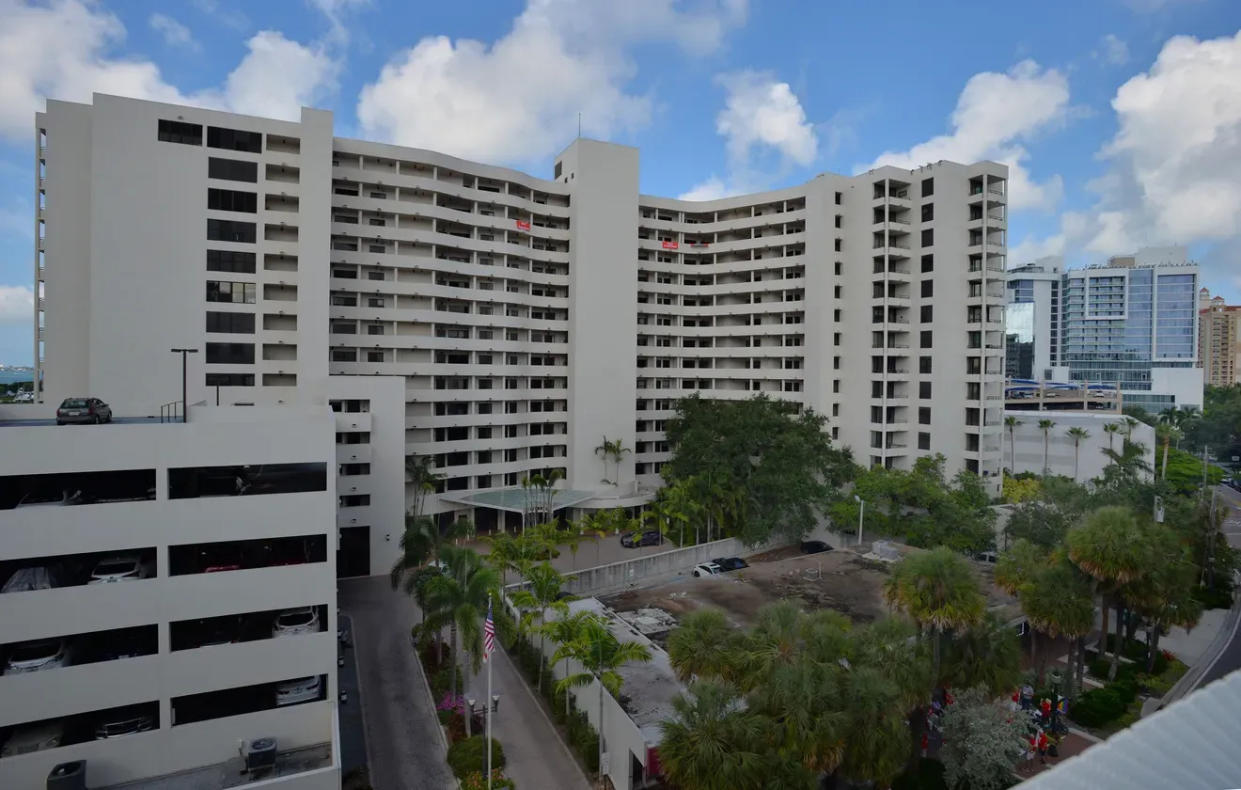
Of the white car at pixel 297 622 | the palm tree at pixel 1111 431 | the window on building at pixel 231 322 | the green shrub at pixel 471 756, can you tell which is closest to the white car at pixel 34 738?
the white car at pixel 297 622

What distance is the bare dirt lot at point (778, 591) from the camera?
31.9 m

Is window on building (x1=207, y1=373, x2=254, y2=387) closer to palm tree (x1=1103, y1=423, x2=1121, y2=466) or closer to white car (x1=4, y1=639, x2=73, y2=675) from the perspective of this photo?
white car (x1=4, y1=639, x2=73, y2=675)

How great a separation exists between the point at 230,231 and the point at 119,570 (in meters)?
29.7

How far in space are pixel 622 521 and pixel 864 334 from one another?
2687cm

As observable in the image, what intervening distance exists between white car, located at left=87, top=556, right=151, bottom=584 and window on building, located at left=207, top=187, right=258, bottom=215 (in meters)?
29.9

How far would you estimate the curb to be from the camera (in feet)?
94.6

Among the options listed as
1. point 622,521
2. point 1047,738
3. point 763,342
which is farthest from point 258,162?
point 1047,738

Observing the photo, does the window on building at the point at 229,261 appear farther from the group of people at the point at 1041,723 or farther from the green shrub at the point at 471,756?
the group of people at the point at 1041,723

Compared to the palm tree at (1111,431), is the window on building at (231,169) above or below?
above

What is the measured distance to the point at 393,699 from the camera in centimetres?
2750

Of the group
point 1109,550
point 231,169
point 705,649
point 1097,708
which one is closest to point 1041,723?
point 1097,708

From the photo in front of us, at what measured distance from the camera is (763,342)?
64.8 meters

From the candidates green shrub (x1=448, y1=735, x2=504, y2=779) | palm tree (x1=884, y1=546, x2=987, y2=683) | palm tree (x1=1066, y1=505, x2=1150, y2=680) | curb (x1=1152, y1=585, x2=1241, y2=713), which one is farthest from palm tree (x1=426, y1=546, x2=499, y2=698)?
curb (x1=1152, y1=585, x2=1241, y2=713)

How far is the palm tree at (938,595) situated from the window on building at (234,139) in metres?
47.2
